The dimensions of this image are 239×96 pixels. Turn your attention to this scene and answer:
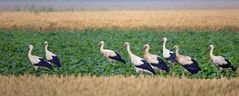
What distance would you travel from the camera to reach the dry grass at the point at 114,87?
34.1 feet

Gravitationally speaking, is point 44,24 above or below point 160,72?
below

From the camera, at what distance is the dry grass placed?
1040 centimetres

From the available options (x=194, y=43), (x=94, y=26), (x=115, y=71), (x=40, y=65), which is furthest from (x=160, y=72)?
(x=94, y=26)

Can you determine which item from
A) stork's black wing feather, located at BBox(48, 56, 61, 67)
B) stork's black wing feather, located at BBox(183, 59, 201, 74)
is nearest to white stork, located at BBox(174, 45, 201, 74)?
stork's black wing feather, located at BBox(183, 59, 201, 74)

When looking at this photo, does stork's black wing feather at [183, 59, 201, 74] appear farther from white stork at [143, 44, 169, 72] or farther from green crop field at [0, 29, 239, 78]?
white stork at [143, 44, 169, 72]

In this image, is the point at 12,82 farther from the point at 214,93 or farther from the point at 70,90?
the point at 214,93

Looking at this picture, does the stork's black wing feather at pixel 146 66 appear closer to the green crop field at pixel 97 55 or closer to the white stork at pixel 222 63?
the green crop field at pixel 97 55

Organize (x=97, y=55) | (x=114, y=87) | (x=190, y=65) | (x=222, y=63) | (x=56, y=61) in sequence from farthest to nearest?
1. (x=97, y=55)
2. (x=56, y=61)
3. (x=222, y=63)
4. (x=190, y=65)
5. (x=114, y=87)

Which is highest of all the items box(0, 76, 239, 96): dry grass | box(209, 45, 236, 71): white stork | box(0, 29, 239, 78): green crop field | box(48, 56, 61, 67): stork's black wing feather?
box(0, 76, 239, 96): dry grass

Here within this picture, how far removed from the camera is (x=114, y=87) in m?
10.8

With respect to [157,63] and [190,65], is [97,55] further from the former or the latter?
[190,65]

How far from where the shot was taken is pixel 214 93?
416 inches

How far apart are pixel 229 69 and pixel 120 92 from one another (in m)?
6.08

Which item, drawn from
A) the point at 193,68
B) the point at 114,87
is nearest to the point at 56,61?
the point at 193,68
